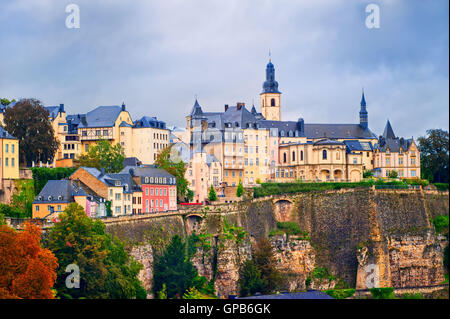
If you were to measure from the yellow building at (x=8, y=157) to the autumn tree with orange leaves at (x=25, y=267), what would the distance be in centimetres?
1451

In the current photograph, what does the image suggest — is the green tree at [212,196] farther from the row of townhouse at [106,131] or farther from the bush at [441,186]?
the bush at [441,186]

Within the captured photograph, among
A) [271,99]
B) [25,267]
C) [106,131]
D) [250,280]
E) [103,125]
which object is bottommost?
[250,280]

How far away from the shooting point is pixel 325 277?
71500 millimetres

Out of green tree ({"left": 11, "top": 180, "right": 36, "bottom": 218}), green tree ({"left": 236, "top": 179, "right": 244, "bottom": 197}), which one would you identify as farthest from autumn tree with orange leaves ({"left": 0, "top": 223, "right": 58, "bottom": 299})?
green tree ({"left": 236, "top": 179, "right": 244, "bottom": 197})

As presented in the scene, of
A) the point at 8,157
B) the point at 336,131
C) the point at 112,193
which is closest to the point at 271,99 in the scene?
the point at 336,131

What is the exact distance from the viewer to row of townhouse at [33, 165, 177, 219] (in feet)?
186

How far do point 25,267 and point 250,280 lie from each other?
2411cm

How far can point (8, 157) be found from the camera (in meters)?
59.9

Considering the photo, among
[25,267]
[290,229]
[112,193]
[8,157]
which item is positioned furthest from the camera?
[290,229]

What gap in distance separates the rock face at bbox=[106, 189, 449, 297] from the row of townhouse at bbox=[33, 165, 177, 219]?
143 inches

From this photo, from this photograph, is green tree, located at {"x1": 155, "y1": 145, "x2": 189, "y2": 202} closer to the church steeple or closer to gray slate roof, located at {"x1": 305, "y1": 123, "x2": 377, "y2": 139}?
gray slate roof, located at {"x1": 305, "y1": 123, "x2": 377, "y2": 139}

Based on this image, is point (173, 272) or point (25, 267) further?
point (173, 272)

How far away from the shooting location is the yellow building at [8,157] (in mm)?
59125

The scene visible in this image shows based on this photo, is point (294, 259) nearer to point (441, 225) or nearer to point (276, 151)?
point (441, 225)
